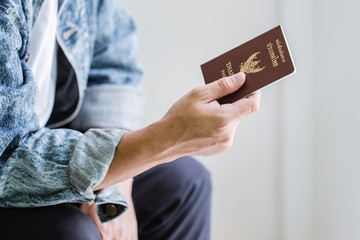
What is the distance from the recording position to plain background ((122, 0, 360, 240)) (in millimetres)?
943

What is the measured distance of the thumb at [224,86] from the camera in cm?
57

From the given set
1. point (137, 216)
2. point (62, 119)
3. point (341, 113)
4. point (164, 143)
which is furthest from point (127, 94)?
point (341, 113)

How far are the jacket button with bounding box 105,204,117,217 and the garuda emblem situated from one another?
0.29 m

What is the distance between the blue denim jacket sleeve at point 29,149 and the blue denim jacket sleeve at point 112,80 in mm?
286

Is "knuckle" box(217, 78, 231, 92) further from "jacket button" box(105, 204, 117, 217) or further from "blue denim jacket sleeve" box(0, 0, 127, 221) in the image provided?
"jacket button" box(105, 204, 117, 217)

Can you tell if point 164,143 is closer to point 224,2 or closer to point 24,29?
point 24,29

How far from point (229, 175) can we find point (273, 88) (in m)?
0.28

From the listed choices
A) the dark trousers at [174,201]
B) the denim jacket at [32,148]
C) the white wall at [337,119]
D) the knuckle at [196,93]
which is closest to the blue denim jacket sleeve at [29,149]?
the denim jacket at [32,148]

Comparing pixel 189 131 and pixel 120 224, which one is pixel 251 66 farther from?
pixel 120 224

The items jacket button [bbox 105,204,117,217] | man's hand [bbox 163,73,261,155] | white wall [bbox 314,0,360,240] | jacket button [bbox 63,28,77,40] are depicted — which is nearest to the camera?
man's hand [bbox 163,73,261,155]

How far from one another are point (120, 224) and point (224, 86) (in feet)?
A: 1.16

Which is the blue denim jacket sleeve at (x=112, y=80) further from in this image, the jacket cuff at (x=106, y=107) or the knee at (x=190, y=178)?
the knee at (x=190, y=178)

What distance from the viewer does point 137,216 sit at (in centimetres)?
89

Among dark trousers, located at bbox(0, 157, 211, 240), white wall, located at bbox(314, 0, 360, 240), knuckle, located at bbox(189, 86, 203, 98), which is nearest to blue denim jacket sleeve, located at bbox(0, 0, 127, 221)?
knuckle, located at bbox(189, 86, 203, 98)
